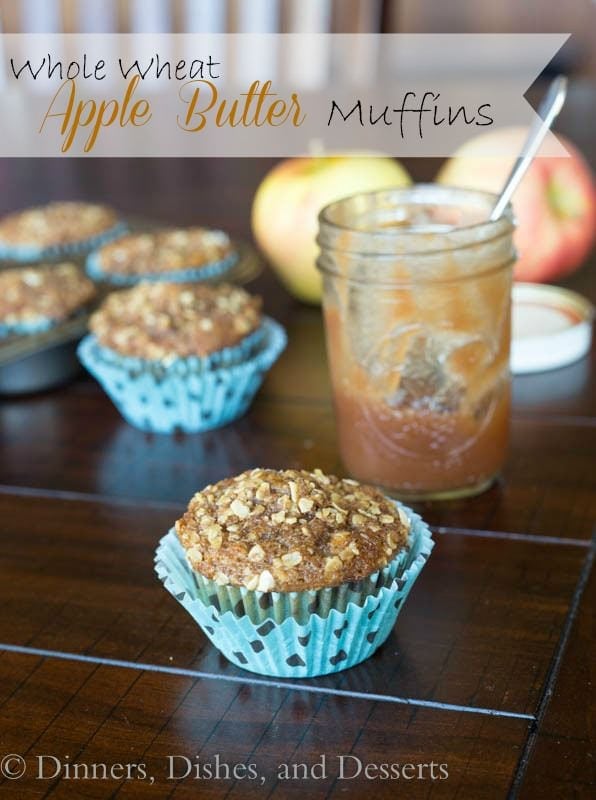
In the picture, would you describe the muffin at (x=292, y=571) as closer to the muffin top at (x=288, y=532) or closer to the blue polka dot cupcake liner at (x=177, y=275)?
the muffin top at (x=288, y=532)

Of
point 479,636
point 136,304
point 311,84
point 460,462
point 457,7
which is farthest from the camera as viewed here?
point 457,7

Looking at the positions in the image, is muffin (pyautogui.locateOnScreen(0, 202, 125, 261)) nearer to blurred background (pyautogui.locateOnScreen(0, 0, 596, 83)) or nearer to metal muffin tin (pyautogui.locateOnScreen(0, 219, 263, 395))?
metal muffin tin (pyautogui.locateOnScreen(0, 219, 263, 395))

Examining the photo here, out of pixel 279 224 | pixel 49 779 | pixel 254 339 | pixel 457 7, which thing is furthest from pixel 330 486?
pixel 457 7

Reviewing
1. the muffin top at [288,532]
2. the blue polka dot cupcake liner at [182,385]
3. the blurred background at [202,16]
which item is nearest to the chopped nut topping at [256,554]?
the muffin top at [288,532]

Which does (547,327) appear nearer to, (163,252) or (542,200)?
(542,200)

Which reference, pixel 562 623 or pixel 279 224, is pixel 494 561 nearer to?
pixel 562 623

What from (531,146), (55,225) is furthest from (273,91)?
(531,146)

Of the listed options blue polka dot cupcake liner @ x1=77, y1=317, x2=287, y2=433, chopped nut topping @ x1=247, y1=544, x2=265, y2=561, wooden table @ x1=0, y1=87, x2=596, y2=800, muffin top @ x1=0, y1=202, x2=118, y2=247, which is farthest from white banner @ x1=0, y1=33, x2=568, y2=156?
chopped nut topping @ x1=247, y1=544, x2=265, y2=561
